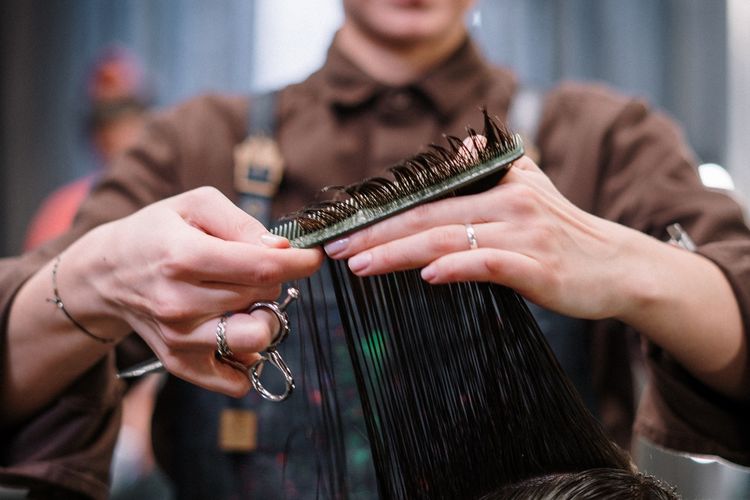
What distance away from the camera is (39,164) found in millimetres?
2023

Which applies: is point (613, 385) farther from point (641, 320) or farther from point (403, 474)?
point (403, 474)

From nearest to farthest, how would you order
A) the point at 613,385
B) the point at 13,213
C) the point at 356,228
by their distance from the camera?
1. the point at 356,228
2. the point at 613,385
3. the point at 13,213

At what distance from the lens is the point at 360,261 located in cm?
53

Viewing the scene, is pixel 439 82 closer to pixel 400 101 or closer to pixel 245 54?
pixel 400 101

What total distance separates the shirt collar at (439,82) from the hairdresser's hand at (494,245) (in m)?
0.40

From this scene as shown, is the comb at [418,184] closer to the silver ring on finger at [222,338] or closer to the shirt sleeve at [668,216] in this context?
the silver ring on finger at [222,338]

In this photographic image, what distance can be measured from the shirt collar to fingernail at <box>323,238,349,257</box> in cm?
43

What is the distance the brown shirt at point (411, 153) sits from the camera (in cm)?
69

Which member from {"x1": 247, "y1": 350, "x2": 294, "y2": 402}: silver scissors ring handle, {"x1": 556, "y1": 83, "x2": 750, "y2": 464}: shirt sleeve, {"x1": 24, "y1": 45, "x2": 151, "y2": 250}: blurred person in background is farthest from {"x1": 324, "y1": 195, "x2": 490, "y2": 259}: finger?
{"x1": 24, "y1": 45, "x2": 151, "y2": 250}: blurred person in background

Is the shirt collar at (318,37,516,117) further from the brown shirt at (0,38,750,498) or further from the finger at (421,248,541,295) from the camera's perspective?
the finger at (421,248,541,295)

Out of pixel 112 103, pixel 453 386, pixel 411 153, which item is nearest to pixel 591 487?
pixel 453 386

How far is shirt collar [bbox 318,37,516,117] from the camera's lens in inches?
36.8

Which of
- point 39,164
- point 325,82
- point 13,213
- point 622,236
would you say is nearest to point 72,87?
point 39,164

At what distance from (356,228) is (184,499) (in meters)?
0.54
